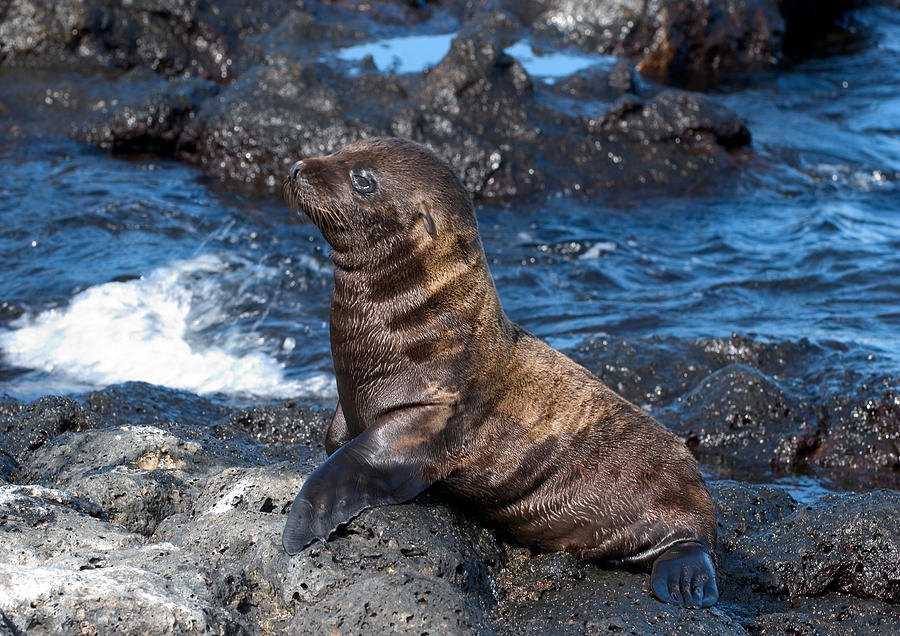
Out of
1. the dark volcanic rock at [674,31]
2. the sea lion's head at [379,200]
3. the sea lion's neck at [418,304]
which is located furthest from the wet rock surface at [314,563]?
the dark volcanic rock at [674,31]

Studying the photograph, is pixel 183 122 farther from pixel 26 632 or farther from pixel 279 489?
pixel 26 632

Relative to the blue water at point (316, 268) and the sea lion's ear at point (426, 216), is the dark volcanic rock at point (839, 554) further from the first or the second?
the blue water at point (316, 268)

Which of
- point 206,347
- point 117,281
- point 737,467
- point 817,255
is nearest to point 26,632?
point 737,467

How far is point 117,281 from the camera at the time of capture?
12.2 m

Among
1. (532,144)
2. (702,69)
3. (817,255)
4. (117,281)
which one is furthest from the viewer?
(702,69)

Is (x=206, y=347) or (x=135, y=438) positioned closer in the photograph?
(x=135, y=438)

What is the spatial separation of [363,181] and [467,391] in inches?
49.4

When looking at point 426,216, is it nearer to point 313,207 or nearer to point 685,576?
point 313,207

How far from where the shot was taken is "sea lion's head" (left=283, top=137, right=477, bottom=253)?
589cm

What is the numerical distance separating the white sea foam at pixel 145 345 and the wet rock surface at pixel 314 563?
3351mm

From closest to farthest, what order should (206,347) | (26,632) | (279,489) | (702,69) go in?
1. (26,632)
2. (279,489)
3. (206,347)
4. (702,69)

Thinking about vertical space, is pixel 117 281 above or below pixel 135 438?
below

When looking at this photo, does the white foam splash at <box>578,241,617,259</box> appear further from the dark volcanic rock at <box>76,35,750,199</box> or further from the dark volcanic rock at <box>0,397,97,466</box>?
the dark volcanic rock at <box>0,397,97,466</box>

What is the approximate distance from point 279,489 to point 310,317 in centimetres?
→ 655
